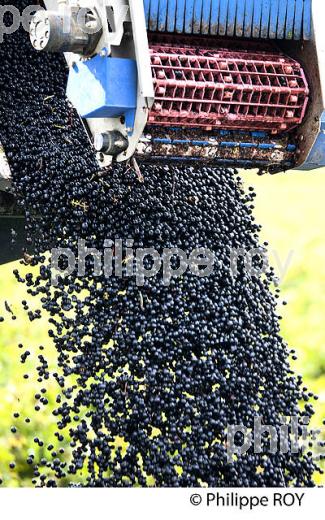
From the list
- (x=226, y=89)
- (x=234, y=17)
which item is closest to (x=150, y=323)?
(x=226, y=89)

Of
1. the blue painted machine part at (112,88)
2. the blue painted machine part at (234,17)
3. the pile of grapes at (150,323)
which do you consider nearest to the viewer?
the blue painted machine part at (112,88)

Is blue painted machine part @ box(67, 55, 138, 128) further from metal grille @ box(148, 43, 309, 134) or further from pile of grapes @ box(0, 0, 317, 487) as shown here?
pile of grapes @ box(0, 0, 317, 487)

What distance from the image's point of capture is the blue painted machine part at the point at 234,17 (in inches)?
111

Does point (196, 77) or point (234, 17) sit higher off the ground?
point (234, 17)

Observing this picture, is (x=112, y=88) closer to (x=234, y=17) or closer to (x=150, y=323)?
(x=234, y=17)

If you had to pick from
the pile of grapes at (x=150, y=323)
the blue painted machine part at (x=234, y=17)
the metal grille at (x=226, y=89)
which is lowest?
the pile of grapes at (x=150, y=323)

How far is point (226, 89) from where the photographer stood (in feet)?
9.11

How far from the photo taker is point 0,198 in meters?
3.54

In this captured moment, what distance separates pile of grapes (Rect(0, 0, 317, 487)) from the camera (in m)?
3.07

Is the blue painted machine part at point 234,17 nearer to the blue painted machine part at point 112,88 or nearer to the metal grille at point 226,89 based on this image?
the metal grille at point 226,89

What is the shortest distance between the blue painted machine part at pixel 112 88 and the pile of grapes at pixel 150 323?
392mm

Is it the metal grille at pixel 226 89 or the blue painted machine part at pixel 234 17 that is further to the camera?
the blue painted machine part at pixel 234 17

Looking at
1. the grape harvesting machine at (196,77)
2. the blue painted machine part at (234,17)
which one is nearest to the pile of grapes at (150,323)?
the grape harvesting machine at (196,77)

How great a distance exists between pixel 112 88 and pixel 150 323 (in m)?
0.80
